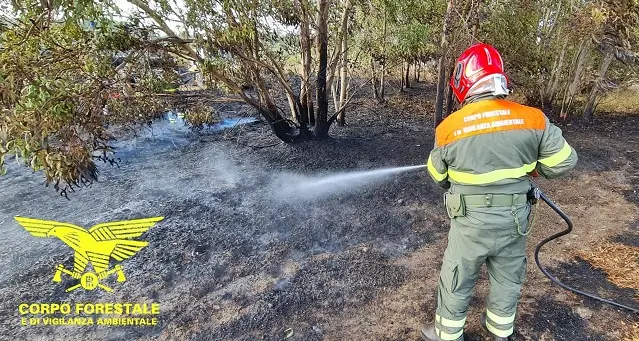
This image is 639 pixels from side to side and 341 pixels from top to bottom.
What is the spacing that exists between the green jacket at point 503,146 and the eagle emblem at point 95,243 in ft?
10.1

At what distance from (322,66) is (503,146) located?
178 inches

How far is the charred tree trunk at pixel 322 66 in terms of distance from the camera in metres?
5.56

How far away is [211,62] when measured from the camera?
4.34 meters

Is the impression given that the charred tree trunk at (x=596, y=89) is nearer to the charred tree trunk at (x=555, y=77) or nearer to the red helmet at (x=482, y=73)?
the charred tree trunk at (x=555, y=77)

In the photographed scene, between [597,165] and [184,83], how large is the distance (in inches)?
255

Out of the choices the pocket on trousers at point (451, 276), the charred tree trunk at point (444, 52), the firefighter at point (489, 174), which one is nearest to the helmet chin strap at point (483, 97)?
the firefighter at point (489, 174)

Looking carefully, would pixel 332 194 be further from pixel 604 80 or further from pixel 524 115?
pixel 604 80

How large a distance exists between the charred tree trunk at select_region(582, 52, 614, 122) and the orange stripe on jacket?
6.74 m

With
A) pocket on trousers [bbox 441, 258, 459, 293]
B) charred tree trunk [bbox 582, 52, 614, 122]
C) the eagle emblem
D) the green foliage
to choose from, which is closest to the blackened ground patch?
pocket on trousers [bbox 441, 258, 459, 293]

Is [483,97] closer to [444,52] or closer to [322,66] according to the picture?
[444,52]

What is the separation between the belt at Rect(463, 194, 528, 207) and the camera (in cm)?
203

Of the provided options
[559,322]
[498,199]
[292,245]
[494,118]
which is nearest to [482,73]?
[494,118]

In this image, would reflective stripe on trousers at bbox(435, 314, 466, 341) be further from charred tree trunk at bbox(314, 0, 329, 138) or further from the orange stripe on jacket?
charred tree trunk at bbox(314, 0, 329, 138)

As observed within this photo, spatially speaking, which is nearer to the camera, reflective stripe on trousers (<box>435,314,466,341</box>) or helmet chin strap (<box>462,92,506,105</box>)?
helmet chin strap (<box>462,92,506,105</box>)
